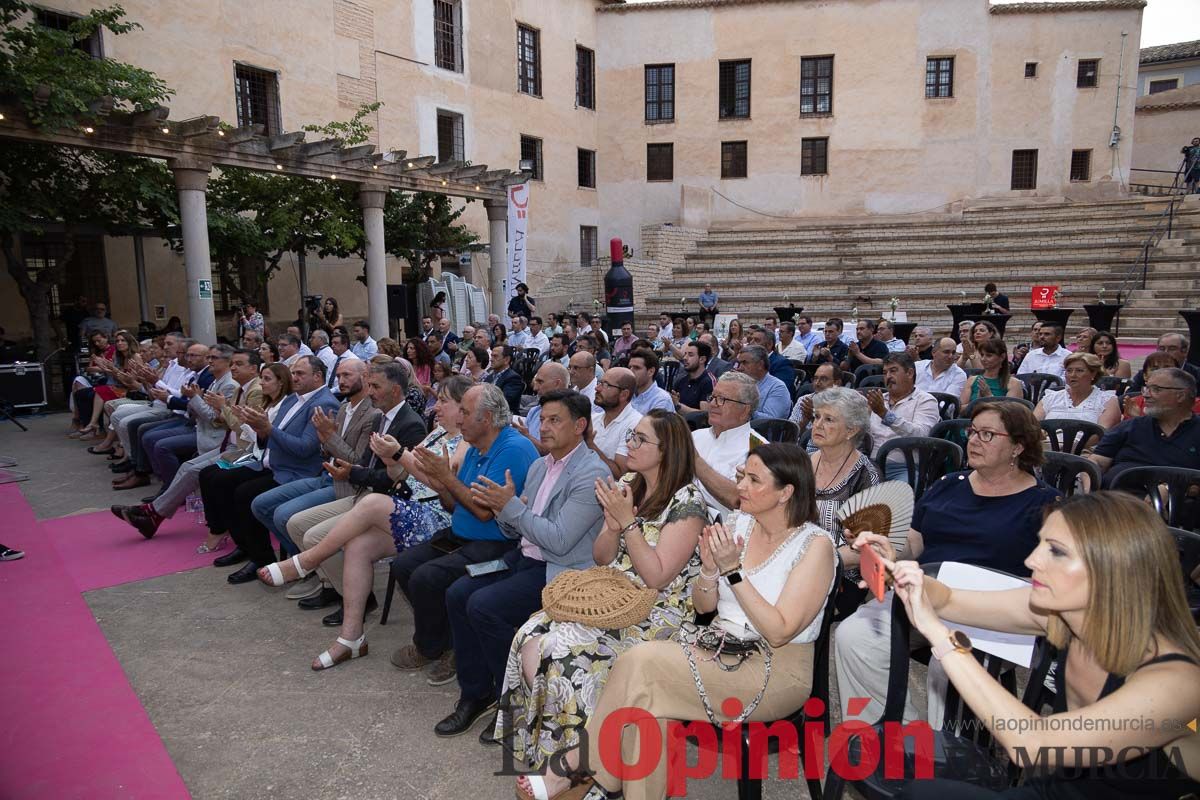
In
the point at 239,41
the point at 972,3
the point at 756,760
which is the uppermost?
the point at 972,3

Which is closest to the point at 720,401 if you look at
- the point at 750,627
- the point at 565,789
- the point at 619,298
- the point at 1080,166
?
the point at 750,627

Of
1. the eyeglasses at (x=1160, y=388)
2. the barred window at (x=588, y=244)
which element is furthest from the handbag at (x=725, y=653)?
the barred window at (x=588, y=244)

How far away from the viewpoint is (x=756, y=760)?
2.30 metres

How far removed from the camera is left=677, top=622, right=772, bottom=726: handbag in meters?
2.34

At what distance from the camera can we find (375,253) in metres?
13.9

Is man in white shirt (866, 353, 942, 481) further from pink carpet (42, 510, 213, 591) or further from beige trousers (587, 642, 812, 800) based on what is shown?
pink carpet (42, 510, 213, 591)

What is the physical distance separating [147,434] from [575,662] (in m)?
5.80

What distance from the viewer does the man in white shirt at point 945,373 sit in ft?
19.8

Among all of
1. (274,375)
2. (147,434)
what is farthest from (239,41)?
(274,375)

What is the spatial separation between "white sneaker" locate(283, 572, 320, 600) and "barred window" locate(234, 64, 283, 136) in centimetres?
1457

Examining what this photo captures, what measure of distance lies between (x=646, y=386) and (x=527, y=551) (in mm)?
2406

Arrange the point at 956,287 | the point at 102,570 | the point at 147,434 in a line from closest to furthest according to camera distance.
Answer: the point at 102,570 → the point at 147,434 → the point at 956,287

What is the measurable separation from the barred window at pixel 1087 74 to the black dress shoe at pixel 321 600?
29289mm

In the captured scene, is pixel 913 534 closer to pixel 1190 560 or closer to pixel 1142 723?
pixel 1190 560
